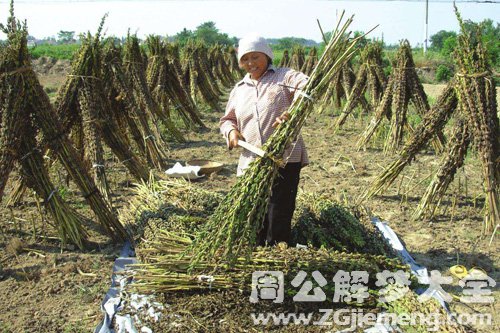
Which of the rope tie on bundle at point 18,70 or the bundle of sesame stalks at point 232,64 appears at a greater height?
the bundle of sesame stalks at point 232,64

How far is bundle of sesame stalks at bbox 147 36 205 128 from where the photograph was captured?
30.7 feet

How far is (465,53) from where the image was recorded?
15.5 feet

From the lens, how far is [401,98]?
7.19m

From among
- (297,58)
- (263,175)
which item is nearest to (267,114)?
(263,175)

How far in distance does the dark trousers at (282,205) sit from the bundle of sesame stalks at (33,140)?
1.49 meters

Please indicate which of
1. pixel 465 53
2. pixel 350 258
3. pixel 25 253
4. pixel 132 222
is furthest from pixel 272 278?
pixel 465 53

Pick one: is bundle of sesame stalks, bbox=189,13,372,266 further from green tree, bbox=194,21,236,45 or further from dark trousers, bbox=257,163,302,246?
green tree, bbox=194,21,236,45

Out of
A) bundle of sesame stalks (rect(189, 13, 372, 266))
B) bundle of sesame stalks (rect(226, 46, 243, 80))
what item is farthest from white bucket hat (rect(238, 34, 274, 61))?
bundle of sesame stalks (rect(226, 46, 243, 80))

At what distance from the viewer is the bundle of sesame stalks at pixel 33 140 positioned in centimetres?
384

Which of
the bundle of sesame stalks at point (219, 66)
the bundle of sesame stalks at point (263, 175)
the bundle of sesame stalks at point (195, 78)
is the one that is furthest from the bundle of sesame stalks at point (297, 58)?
the bundle of sesame stalks at point (263, 175)

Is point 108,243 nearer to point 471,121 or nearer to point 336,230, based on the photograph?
point 336,230

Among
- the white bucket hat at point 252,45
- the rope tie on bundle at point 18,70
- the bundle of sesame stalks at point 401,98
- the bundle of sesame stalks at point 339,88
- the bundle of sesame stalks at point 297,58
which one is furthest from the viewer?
the bundle of sesame stalks at point 297,58

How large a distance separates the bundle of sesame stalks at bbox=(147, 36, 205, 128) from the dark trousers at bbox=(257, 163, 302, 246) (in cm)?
603

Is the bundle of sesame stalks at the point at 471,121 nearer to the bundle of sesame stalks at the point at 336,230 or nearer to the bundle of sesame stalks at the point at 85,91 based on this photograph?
the bundle of sesame stalks at the point at 336,230
